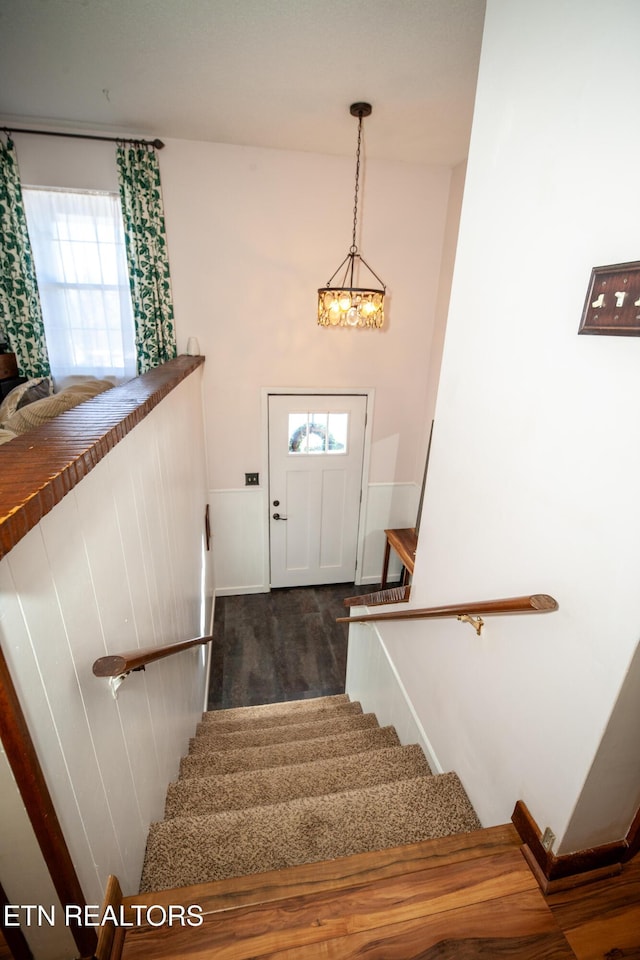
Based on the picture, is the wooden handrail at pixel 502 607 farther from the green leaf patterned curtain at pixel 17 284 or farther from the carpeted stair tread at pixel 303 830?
the green leaf patterned curtain at pixel 17 284

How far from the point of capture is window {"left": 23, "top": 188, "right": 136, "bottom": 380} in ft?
10.5

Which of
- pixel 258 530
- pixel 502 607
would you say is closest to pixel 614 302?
pixel 502 607

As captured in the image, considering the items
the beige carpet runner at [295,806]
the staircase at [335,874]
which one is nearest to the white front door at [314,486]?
the beige carpet runner at [295,806]

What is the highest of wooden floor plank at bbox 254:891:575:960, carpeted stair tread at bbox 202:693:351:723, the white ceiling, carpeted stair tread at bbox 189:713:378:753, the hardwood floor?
the white ceiling

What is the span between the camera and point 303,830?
1494 mm

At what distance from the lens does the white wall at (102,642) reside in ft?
2.40

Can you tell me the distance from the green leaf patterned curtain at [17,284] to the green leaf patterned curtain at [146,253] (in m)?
0.71

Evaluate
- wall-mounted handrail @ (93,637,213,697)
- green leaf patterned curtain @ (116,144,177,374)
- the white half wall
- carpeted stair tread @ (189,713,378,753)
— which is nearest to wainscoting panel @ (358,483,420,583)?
the white half wall

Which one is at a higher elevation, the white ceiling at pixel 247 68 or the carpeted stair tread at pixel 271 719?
the white ceiling at pixel 247 68

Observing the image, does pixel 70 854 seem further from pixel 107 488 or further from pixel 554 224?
pixel 554 224

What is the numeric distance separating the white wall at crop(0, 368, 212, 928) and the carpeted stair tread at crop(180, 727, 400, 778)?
169mm

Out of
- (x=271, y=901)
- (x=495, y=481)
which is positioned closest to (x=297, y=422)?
(x=495, y=481)

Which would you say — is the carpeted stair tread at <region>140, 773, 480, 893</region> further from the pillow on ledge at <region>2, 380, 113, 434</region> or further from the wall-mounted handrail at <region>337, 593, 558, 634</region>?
the pillow on ledge at <region>2, 380, 113, 434</region>

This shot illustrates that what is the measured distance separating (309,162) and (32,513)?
12.5 ft
